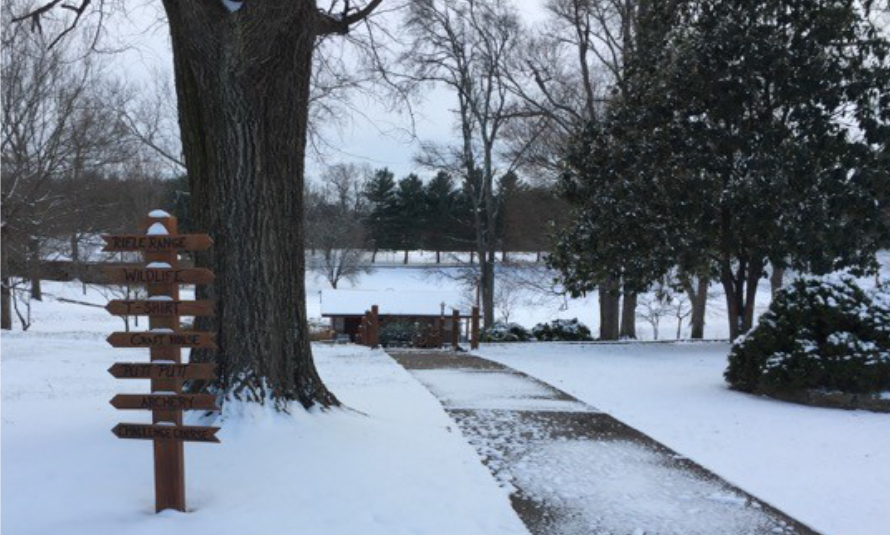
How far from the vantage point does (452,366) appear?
546 inches

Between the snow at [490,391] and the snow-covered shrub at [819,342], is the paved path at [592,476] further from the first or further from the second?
the snow-covered shrub at [819,342]

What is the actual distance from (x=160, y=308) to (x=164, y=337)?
0.54 feet

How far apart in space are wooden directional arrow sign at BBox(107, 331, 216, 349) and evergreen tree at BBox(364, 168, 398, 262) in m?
55.2

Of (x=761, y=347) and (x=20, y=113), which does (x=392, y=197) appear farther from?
(x=761, y=347)

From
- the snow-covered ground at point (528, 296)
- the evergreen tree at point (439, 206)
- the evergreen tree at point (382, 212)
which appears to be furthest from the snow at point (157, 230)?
the evergreen tree at point (382, 212)

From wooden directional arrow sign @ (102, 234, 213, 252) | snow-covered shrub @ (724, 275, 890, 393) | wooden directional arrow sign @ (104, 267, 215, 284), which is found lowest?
snow-covered shrub @ (724, 275, 890, 393)

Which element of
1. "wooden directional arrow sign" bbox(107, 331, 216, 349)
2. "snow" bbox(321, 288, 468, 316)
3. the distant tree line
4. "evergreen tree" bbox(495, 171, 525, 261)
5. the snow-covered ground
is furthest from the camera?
the distant tree line

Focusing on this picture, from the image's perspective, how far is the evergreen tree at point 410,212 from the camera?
2277 inches

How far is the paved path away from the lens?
509cm

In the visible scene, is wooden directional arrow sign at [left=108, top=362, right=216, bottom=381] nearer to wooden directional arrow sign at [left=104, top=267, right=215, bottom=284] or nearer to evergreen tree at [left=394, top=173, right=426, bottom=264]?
wooden directional arrow sign at [left=104, top=267, right=215, bottom=284]

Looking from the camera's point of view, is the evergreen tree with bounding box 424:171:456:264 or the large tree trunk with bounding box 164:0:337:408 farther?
the evergreen tree with bounding box 424:171:456:264

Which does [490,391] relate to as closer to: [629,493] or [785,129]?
[629,493]

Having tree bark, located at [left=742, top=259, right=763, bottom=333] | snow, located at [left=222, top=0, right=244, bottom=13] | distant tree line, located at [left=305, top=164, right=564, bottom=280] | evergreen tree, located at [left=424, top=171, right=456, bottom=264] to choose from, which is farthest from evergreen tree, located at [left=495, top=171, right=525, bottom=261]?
snow, located at [left=222, top=0, right=244, bottom=13]

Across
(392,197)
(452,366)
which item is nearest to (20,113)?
(452,366)
